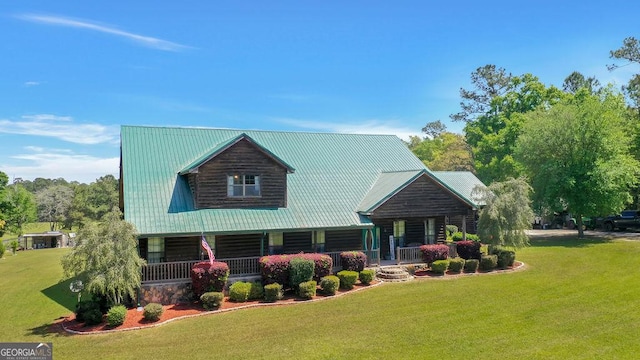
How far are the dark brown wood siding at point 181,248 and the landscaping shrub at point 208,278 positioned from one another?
2.38 metres

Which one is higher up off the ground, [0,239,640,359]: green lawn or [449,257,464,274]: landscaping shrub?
[449,257,464,274]: landscaping shrub

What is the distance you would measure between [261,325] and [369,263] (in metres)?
9.61

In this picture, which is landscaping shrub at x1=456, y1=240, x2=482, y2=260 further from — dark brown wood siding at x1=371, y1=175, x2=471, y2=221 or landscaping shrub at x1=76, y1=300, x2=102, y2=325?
landscaping shrub at x1=76, y1=300, x2=102, y2=325

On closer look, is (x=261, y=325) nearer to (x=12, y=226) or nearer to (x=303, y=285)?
(x=303, y=285)

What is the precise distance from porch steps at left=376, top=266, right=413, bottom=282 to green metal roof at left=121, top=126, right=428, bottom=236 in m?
2.83

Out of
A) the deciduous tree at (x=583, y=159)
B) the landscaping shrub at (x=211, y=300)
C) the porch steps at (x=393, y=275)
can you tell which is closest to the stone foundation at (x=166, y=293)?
the landscaping shrub at (x=211, y=300)

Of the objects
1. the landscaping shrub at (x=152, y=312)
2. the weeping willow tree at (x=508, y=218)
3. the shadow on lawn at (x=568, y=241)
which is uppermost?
the weeping willow tree at (x=508, y=218)

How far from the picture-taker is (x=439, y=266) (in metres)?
24.6

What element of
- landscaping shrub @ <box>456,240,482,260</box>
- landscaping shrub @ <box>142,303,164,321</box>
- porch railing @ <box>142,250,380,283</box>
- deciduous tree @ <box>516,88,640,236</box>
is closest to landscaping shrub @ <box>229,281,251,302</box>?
porch railing @ <box>142,250,380,283</box>

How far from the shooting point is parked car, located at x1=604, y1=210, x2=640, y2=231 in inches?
1702

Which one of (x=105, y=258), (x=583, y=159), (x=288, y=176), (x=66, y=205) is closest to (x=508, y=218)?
(x=288, y=176)

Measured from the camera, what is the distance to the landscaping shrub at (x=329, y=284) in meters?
21.0

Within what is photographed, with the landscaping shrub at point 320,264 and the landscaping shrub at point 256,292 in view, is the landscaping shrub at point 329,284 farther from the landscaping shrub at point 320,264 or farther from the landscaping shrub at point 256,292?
the landscaping shrub at point 256,292

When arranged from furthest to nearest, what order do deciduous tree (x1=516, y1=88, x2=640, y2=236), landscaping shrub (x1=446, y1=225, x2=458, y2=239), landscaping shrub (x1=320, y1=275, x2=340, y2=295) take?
landscaping shrub (x1=446, y1=225, x2=458, y2=239)
deciduous tree (x1=516, y1=88, x2=640, y2=236)
landscaping shrub (x1=320, y1=275, x2=340, y2=295)
